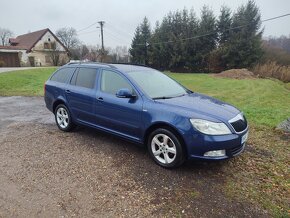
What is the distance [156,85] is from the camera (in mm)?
4910

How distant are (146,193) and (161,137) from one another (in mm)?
1031

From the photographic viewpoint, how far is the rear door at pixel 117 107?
4.41 metres

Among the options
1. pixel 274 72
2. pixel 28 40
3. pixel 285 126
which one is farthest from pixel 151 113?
pixel 28 40

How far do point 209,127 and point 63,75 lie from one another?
12.8 ft

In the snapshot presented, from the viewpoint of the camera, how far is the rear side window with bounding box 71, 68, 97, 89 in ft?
17.4

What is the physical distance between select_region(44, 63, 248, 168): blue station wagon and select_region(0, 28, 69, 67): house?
142 feet

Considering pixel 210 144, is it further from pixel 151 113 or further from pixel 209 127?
pixel 151 113

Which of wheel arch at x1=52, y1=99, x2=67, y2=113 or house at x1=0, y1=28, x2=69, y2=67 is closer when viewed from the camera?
wheel arch at x1=52, y1=99, x2=67, y2=113

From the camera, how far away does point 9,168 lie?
4.17m

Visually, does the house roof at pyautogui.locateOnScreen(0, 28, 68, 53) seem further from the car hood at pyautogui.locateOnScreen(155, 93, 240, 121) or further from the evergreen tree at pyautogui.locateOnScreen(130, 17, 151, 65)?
Answer: the car hood at pyautogui.locateOnScreen(155, 93, 240, 121)

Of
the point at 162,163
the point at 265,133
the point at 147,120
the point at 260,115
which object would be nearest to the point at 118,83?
the point at 147,120

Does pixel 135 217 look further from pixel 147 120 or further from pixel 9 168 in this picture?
pixel 9 168

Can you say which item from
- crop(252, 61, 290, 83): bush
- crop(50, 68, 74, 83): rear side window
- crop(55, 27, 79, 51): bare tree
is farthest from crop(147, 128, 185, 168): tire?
crop(55, 27, 79, 51): bare tree

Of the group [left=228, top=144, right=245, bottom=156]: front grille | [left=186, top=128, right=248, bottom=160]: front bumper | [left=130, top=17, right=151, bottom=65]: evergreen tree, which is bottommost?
[left=228, top=144, right=245, bottom=156]: front grille
